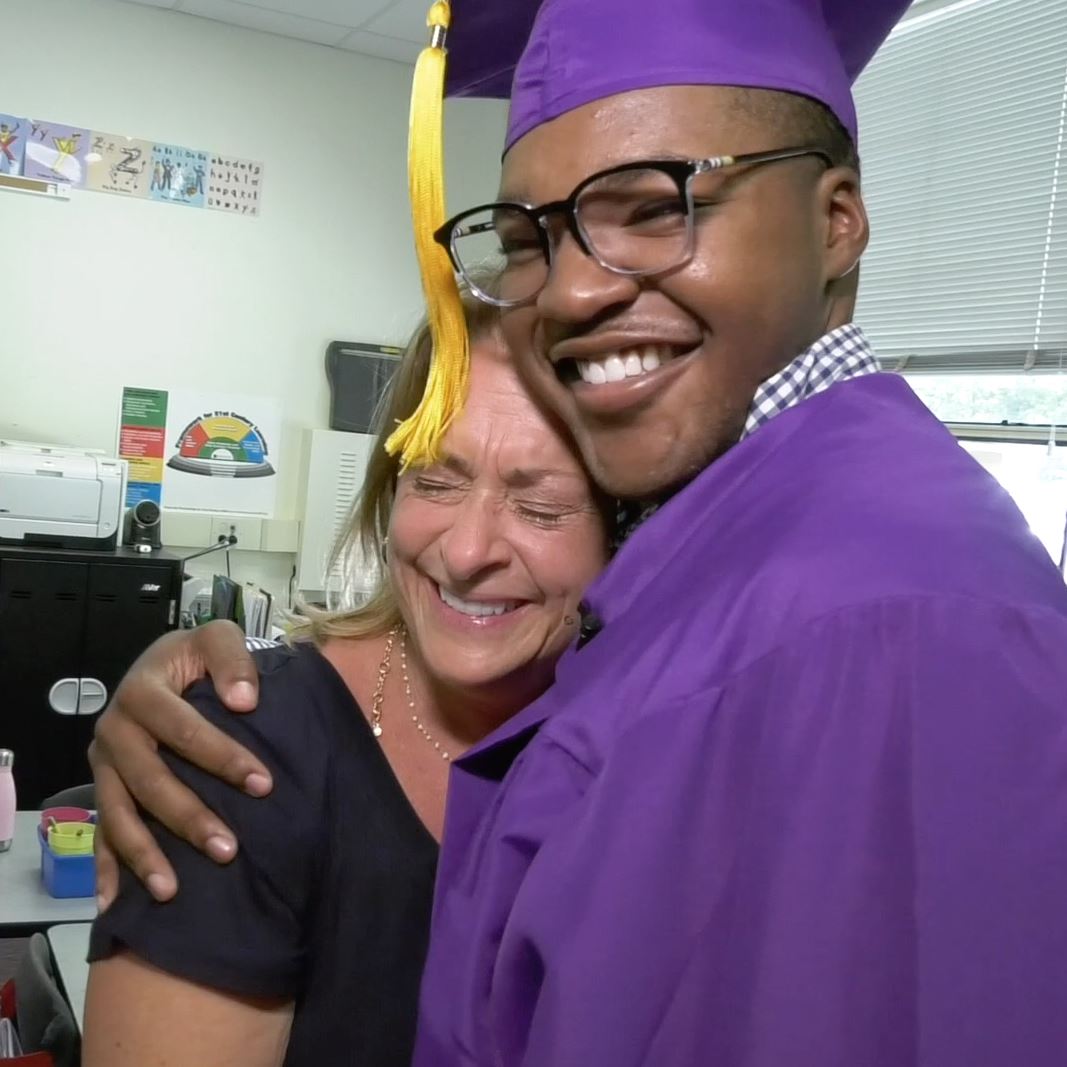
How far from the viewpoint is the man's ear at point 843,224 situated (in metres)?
0.94

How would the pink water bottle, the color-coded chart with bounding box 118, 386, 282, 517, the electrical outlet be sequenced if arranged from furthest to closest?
the electrical outlet < the color-coded chart with bounding box 118, 386, 282, 517 < the pink water bottle

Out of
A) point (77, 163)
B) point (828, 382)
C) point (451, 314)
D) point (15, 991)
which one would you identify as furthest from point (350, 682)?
point (77, 163)

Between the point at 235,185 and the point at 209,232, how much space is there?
0.18 metres

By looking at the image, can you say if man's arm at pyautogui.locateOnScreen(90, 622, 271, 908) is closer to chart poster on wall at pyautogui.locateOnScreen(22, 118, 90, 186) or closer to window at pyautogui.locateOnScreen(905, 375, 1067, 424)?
window at pyautogui.locateOnScreen(905, 375, 1067, 424)

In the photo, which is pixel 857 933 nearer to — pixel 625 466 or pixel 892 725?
pixel 892 725

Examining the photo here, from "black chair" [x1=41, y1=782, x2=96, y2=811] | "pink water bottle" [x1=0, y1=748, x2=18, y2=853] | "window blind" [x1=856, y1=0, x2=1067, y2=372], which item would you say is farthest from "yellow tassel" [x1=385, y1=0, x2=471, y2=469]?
"window blind" [x1=856, y1=0, x2=1067, y2=372]

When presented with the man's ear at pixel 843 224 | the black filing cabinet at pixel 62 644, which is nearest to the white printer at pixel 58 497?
the black filing cabinet at pixel 62 644

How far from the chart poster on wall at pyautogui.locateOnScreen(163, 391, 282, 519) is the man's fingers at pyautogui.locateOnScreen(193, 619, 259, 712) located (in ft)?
8.94

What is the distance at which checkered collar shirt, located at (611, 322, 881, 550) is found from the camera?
879 mm

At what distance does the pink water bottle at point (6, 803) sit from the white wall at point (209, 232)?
1708 millimetres

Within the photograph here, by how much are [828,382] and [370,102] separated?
3441mm

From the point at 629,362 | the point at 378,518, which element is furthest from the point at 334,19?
the point at 629,362

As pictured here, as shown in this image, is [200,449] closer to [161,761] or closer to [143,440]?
[143,440]

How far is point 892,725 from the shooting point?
60 cm
